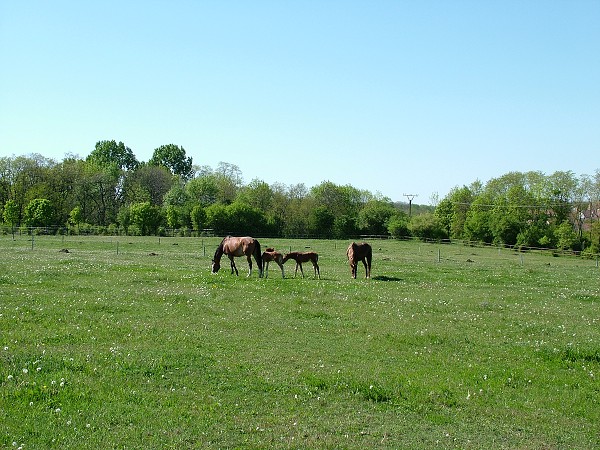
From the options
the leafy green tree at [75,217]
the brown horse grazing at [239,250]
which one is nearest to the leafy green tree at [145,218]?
the leafy green tree at [75,217]

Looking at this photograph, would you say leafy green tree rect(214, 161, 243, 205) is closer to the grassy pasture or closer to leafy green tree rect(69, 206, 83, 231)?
leafy green tree rect(69, 206, 83, 231)

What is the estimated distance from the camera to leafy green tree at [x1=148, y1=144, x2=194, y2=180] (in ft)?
489

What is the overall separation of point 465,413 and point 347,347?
166 inches

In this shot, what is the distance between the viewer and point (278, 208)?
4112 inches

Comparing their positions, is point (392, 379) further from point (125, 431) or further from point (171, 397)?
point (125, 431)

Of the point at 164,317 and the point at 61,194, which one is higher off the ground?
the point at 61,194

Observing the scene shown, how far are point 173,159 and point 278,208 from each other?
5729 cm

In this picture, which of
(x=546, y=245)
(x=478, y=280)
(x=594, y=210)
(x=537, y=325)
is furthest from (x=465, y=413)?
(x=594, y=210)

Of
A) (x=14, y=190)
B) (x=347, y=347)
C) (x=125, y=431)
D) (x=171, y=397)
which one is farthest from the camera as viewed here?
(x=14, y=190)

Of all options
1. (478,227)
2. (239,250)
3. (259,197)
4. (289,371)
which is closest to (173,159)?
(259,197)

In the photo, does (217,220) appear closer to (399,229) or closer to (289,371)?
(399,229)

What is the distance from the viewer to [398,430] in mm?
7887

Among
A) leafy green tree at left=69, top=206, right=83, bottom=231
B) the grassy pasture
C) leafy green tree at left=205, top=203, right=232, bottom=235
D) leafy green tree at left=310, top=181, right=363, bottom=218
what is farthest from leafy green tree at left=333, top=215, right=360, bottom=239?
the grassy pasture

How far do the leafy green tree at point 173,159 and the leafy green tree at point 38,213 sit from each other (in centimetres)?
6430
